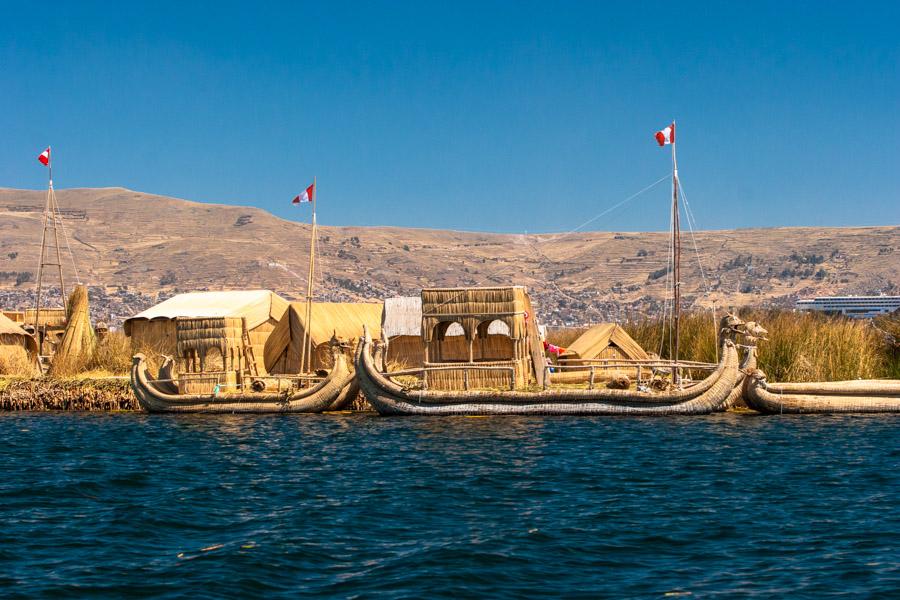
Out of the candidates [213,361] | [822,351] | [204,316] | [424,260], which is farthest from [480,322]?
[424,260]

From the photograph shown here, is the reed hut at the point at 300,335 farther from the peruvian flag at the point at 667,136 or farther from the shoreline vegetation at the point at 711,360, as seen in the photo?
the peruvian flag at the point at 667,136

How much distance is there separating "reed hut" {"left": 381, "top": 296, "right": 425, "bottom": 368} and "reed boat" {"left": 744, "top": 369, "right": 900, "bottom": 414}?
40.3 ft

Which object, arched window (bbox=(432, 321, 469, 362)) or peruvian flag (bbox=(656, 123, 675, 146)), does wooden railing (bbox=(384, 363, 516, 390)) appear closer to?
arched window (bbox=(432, 321, 469, 362))

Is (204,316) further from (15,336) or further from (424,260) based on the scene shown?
(424,260)

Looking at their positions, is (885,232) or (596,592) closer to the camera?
(596,592)

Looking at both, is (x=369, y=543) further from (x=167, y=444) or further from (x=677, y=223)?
(x=677, y=223)

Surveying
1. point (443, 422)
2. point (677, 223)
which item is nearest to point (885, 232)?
point (677, 223)

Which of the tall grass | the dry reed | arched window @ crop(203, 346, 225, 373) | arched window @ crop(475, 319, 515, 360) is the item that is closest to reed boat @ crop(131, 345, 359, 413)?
arched window @ crop(203, 346, 225, 373)

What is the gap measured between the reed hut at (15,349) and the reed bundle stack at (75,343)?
1426 millimetres

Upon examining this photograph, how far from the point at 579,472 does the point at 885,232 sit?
400ft

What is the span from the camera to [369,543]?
43.2 ft

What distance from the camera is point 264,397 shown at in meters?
28.6

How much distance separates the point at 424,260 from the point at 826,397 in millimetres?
101978

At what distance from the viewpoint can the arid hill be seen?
107 m
